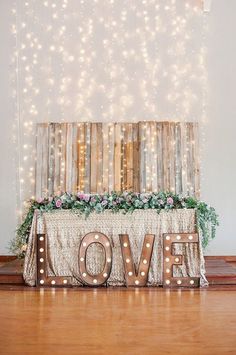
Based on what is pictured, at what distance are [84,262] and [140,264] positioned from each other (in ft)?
1.85

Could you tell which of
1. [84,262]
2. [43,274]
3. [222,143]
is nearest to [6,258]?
[43,274]

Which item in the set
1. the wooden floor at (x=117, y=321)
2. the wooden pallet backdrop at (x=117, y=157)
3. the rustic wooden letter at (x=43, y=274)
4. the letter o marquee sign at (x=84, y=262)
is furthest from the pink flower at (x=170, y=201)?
the wooden pallet backdrop at (x=117, y=157)

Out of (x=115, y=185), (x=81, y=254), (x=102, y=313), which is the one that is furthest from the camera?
(x=115, y=185)

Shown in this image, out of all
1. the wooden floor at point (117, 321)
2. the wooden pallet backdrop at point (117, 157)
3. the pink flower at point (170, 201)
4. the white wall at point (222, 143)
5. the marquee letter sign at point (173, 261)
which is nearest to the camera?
the wooden floor at point (117, 321)

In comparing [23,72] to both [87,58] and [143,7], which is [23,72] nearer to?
[87,58]

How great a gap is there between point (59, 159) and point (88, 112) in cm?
86

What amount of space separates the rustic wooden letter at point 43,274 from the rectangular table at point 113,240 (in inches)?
2.4

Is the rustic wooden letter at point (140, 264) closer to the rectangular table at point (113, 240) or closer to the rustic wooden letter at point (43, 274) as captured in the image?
the rectangular table at point (113, 240)

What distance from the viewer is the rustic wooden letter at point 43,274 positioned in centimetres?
516

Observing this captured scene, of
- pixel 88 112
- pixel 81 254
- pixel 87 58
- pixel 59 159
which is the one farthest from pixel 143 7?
pixel 81 254

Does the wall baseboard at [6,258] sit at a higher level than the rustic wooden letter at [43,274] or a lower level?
lower

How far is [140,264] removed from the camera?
514cm

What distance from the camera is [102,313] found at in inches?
153

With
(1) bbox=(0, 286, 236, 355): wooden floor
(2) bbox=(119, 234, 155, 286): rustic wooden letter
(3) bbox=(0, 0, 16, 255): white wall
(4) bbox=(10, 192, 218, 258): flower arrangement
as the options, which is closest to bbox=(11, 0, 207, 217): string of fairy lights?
(3) bbox=(0, 0, 16, 255): white wall
